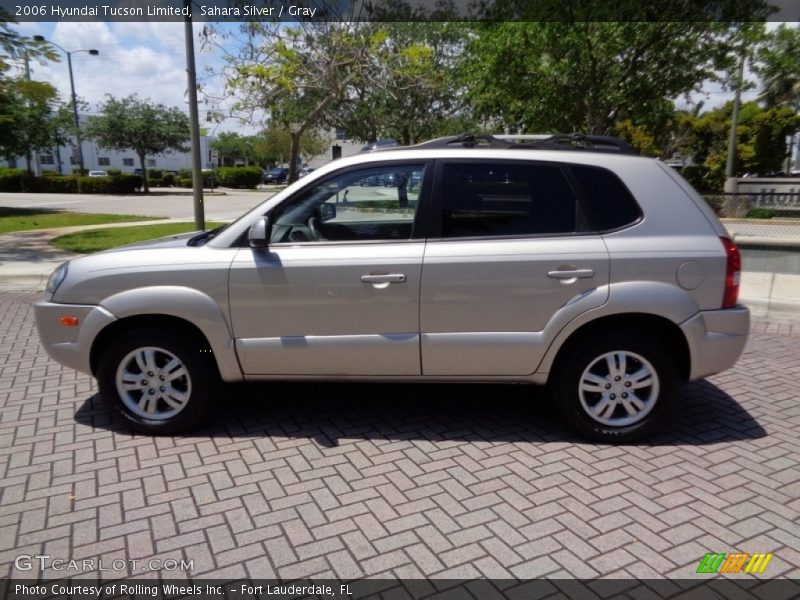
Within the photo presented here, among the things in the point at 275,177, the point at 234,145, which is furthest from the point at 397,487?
the point at 234,145

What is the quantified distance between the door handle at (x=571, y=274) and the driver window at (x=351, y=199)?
3.10ft

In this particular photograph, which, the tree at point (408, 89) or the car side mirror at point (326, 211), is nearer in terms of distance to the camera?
the car side mirror at point (326, 211)

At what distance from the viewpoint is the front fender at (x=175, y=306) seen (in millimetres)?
3916

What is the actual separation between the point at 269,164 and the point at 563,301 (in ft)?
276

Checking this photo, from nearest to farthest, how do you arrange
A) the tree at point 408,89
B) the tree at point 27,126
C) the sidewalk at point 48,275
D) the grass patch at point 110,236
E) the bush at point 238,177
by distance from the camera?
the sidewalk at point 48,275 < the grass patch at point 110,236 < the tree at point 408,89 < the tree at point 27,126 < the bush at point 238,177

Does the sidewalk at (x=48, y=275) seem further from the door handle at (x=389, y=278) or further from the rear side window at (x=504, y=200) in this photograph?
the door handle at (x=389, y=278)

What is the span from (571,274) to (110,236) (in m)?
13.1

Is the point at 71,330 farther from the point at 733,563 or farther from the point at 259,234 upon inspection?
the point at 733,563

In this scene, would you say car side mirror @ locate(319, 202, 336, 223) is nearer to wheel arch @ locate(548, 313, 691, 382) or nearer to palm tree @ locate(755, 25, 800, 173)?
wheel arch @ locate(548, 313, 691, 382)

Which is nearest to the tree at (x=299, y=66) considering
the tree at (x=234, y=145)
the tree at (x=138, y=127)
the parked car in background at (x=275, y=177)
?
the tree at (x=138, y=127)

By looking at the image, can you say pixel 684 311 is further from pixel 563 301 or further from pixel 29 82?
pixel 29 82

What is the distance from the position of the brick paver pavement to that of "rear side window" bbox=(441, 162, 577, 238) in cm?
140

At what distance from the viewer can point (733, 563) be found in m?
2.85

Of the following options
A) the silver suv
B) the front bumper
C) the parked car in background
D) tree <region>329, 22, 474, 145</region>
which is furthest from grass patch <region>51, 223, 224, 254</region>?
the parked car in background
